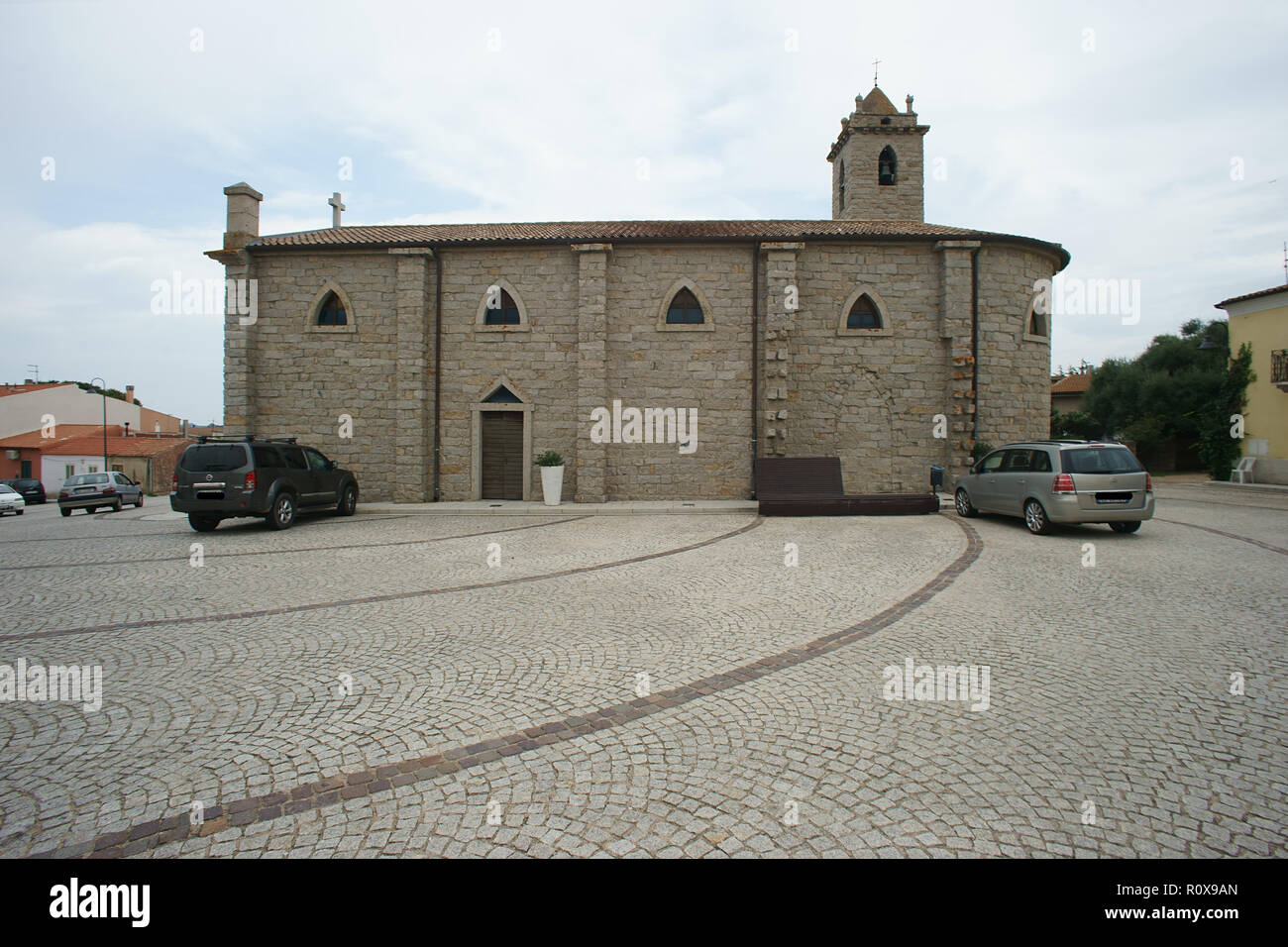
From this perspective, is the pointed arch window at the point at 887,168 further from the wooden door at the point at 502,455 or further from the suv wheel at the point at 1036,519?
the suv wheel at the point at 1036,519

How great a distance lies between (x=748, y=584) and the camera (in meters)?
6.81

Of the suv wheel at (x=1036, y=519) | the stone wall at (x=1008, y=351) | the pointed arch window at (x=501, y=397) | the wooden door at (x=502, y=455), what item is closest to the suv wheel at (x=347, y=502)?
the wooden door at (x=502, y=455)

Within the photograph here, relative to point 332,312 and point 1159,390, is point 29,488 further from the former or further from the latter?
point 1159,390

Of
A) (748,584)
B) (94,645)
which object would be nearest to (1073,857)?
(748,584)

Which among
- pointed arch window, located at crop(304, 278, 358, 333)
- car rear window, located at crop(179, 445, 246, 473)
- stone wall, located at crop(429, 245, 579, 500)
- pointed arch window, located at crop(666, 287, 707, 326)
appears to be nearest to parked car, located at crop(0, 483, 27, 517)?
pointed arch window, located at crop(304, 278, 358, 333)

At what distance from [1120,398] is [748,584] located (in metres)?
39.9

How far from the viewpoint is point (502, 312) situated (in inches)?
647

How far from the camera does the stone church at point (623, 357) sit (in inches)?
628

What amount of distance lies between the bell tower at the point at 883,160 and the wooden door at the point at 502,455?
15.6 meters

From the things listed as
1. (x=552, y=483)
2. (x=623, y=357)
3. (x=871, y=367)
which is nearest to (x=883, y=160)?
(x=871, y=367)

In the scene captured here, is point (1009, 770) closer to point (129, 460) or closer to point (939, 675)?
point (939, 675)

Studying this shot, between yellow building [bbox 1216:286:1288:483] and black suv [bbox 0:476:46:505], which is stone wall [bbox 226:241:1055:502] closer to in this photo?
yellow building [bbox 1216:286:1288:483]

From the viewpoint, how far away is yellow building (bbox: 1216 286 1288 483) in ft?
68.5
